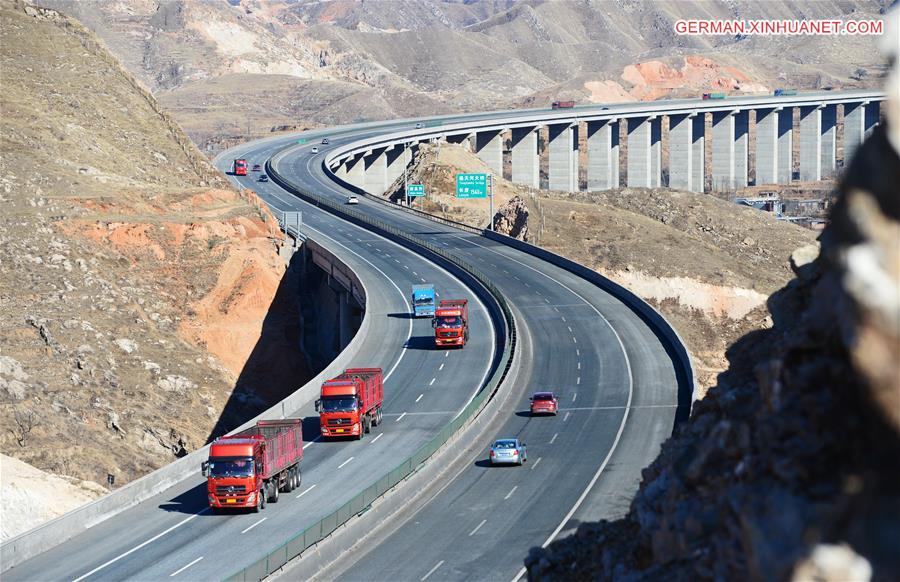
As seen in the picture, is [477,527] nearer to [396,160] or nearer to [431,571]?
[431,571]

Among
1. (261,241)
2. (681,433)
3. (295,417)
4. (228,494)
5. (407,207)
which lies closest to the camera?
(681,433)

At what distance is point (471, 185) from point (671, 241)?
2297cm

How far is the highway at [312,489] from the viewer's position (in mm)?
42562

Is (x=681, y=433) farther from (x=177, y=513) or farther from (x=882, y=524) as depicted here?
(x=177, y=513)

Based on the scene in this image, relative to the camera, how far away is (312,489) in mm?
52469

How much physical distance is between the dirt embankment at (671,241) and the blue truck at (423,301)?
20.5 m

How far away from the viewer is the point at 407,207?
14938 centimetres

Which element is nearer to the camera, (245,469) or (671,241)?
(245,469)

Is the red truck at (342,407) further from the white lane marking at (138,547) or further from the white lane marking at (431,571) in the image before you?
the white lane marking at (431,571)

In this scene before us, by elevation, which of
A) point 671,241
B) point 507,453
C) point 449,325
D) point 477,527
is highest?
point 671,241

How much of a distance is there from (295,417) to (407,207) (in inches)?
3378

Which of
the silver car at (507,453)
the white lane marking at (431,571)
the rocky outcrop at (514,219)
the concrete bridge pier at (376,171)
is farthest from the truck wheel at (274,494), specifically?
the concrete bridge pier at (376,171)

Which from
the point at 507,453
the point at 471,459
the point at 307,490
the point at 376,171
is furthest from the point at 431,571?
the point at 376,171

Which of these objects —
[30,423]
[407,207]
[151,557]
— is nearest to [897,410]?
[151,557]
